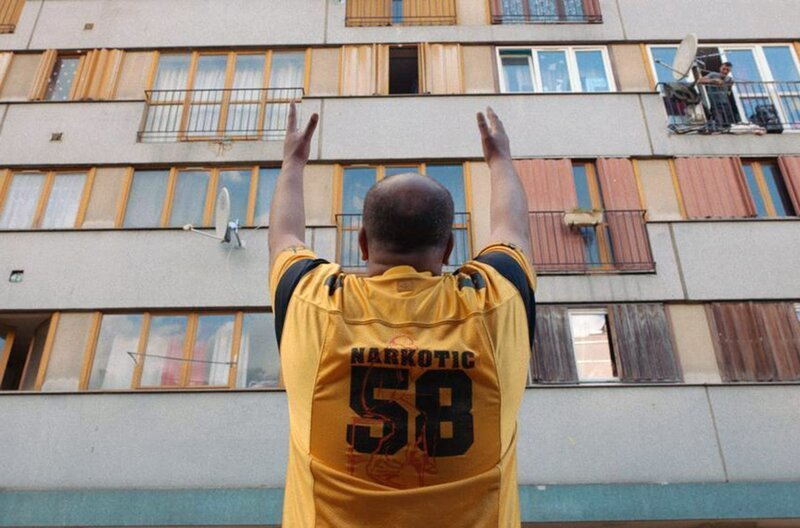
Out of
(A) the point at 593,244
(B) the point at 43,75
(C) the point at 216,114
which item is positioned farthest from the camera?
(B) the point at 43,75

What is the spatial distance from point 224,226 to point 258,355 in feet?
8.03

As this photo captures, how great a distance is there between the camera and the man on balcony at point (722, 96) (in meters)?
13.7

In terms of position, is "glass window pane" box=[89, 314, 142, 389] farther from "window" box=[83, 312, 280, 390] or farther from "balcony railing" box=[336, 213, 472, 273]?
"balcony railing" box=[336, 213, 472, 273]

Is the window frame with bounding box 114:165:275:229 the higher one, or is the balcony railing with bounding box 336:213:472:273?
the window frame with bounding box 114:165:275:229

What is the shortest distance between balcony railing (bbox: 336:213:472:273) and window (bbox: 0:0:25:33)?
956 cm

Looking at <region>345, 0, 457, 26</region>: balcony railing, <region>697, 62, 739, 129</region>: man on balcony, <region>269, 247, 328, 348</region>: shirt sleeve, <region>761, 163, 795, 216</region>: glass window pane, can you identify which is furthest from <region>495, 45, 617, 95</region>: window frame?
<region>269, 247, 328, 348</region>: shirt sleeve

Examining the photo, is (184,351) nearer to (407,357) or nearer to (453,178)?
(453,178)

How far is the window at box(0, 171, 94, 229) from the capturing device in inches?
502

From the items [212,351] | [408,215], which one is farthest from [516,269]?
[212,351]

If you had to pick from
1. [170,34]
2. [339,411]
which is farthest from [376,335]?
[170,34]

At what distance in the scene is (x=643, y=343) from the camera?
36.8 feet

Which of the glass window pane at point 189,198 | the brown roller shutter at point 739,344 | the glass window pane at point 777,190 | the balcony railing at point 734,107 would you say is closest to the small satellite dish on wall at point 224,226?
the glass window pane at point 189,198

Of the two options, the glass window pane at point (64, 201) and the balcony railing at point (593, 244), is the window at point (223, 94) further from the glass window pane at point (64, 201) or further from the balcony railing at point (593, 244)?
the balcony railing at point (593, 244)

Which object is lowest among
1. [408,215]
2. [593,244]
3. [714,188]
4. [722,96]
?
[408,215]
